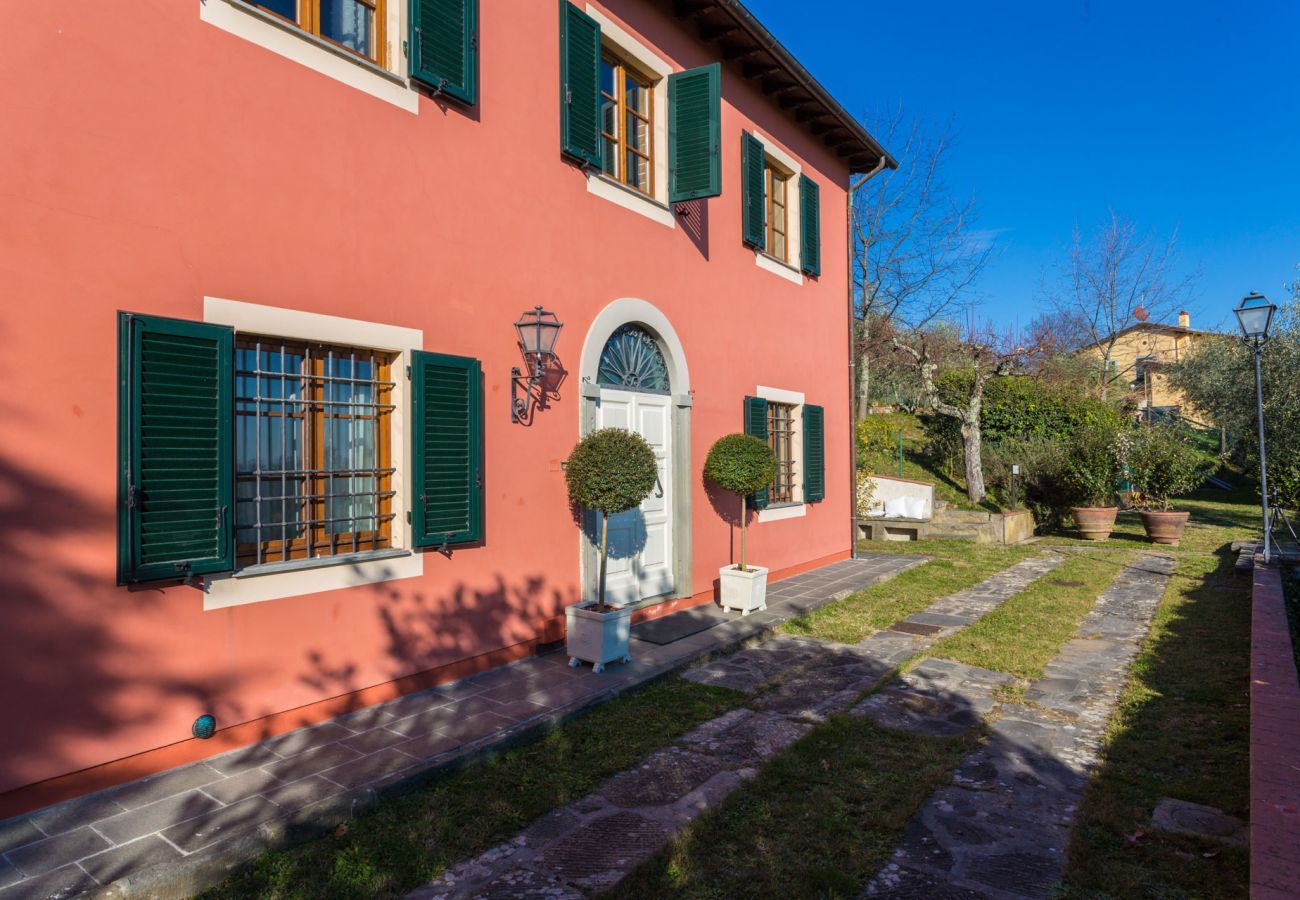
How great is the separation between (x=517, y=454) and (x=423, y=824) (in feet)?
9.44

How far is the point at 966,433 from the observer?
54.8 ft

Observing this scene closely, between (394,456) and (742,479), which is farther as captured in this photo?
(742,479)

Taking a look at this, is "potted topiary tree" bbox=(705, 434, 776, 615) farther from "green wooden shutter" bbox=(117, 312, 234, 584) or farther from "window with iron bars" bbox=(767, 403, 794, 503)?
"green wooden shutter" bbox=(117, 312, 234, 584)

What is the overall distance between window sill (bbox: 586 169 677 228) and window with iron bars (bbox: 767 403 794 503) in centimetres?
313

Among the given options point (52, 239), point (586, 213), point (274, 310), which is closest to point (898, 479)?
point (586, 213)

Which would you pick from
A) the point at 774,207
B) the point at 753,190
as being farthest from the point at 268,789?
the point at 774,207

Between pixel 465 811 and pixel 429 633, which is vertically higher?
pixel 429 633

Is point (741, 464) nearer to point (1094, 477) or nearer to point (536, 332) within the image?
point (536, 332)

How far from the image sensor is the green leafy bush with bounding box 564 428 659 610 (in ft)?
18.0

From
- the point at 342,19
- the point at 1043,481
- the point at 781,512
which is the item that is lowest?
the point at 781,512

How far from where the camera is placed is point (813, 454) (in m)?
10.1

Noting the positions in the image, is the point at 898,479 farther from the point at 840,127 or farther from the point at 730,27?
the point at 730,27

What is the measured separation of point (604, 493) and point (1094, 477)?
37.4 ft

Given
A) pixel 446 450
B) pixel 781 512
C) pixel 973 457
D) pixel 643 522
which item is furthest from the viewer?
pixel 973 457
